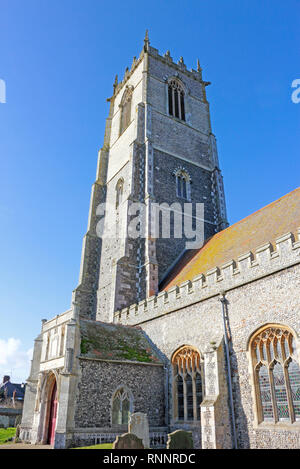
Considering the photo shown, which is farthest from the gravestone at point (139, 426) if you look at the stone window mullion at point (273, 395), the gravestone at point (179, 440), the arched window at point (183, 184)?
the arched window at point (183, 184)

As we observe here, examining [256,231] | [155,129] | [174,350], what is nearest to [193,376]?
[174,350]

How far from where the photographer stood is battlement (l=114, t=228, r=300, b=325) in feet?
34.5

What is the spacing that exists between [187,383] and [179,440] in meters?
4.35

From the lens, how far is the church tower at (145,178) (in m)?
19.1

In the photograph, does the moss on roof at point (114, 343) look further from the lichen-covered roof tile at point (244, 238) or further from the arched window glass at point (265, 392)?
the arched window glass at point (265, 392)

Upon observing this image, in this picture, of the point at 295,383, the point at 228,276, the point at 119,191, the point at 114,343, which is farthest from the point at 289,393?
the point at 119,191

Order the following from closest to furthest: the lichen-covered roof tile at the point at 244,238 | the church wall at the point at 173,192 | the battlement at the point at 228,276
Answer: the battlement at the point at 228,276
the lichen-covered roof tile at the point at 244,238
the church wall at the point at 173,192

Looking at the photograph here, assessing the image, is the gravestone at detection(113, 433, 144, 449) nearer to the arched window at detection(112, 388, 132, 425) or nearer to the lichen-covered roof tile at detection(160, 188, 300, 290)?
the arched window at detection(112, 388, 132, 425)

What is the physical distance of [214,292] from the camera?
487 inches

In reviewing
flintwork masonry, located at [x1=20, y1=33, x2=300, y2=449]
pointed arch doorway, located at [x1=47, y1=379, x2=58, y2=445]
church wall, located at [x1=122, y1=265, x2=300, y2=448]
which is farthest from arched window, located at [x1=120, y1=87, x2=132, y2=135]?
pointed arch doorway, located at [x1=47, y1=379, x2=58, y2=445]

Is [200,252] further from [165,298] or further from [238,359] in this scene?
[238,359]

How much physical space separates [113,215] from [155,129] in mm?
7038

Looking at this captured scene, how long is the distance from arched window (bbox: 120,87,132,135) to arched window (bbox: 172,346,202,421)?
64.6ft

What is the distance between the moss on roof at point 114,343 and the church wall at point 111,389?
311mm
